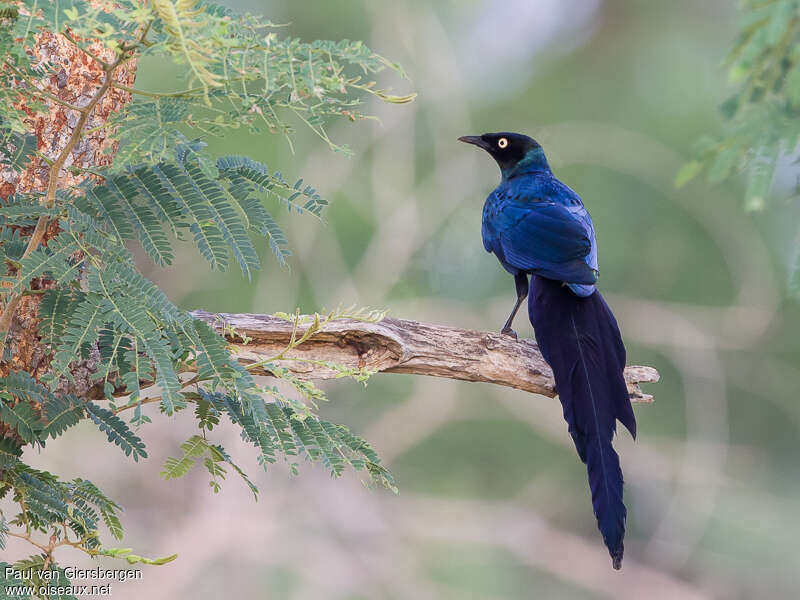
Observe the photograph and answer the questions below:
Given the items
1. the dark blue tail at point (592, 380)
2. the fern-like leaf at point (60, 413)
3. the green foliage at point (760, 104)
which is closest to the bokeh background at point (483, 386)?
the dark blue tail at point (592, 380)

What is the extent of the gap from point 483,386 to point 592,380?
486cm

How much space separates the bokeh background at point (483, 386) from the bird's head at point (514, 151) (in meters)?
2.50

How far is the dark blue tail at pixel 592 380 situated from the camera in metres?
2.35

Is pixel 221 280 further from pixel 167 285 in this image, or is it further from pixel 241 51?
pixel 241 51

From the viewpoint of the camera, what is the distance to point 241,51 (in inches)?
58.2

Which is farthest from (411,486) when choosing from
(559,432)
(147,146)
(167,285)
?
(147,146)

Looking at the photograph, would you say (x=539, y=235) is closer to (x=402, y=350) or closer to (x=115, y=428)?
(x=402, y=350)

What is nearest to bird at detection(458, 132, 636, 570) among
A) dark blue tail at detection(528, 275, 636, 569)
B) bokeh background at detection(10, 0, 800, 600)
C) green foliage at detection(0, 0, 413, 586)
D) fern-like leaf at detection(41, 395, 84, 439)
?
dark blue tail at detection(528, 275, 636, 569)

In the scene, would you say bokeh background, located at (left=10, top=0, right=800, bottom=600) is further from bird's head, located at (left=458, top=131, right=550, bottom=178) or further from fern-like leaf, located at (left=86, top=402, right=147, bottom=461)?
fern-like leaf, located at (left=86, top=402, right=147, bottom=461)

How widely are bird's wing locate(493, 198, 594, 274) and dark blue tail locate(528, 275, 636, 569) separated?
101mm

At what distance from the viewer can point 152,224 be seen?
5.92ft

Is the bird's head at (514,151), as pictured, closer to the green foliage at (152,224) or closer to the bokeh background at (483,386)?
the green foliage at (152,224)

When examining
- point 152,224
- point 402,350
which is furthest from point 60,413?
point 402,350

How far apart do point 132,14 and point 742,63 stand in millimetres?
1012
